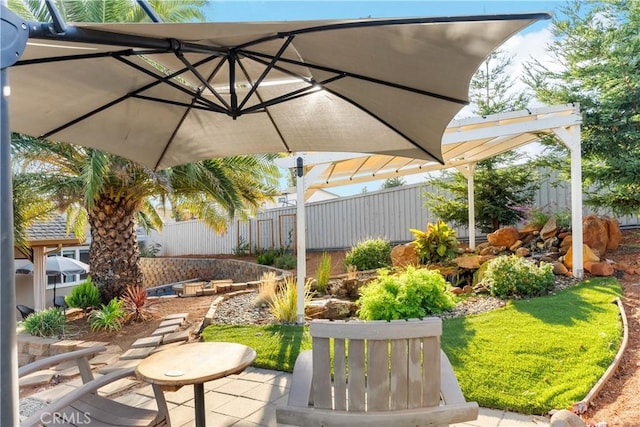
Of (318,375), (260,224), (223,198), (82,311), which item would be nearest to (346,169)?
(223,198)

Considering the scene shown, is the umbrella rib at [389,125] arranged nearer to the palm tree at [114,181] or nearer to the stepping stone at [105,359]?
the stepping stone at [105,359]

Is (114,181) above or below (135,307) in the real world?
above

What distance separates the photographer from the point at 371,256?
10203mm

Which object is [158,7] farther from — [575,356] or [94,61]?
[575,356]

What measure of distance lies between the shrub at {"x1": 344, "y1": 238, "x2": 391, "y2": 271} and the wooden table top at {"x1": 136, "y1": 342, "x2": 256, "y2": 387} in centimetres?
770

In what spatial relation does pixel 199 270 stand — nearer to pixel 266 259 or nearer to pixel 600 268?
pixel 266 259

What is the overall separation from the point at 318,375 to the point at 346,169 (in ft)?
21.0

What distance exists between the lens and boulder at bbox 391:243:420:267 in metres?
9.03

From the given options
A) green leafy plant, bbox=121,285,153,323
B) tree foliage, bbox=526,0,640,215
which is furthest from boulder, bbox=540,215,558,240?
green leafy plant, bbox=121,285,153,323

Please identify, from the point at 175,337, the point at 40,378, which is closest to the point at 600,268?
the point at 175,337

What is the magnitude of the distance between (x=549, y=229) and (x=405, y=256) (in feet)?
9.77

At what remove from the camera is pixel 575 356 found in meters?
3.62

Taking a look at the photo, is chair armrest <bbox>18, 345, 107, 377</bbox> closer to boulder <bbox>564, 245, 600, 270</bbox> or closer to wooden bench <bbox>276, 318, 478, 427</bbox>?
wooden bench <bbox>276, 318, 478, 427</bbox>

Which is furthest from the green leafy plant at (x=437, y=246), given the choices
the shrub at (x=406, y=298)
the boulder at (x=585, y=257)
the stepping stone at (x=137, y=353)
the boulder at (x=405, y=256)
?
the stepping stone at (x=137, y=353)
